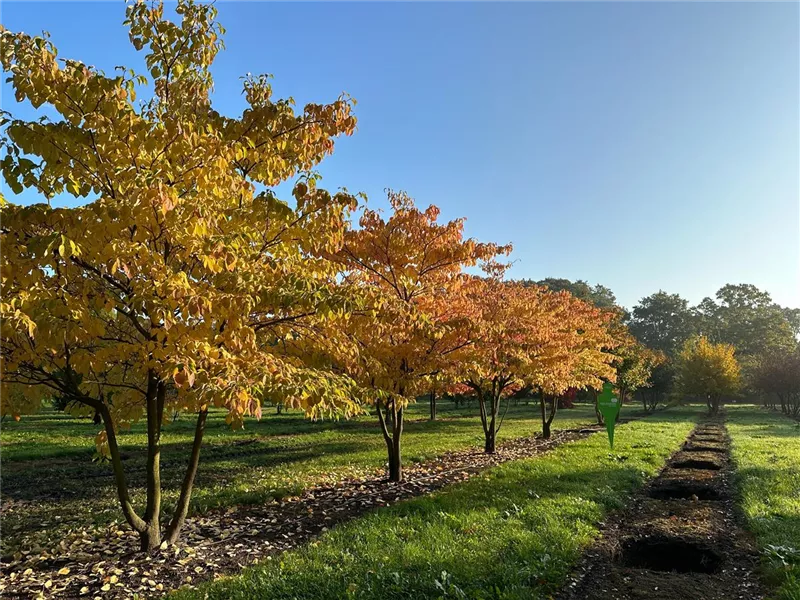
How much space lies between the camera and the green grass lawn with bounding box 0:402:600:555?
8133mm

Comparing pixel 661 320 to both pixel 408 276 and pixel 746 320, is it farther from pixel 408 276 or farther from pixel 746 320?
pixel 408 276

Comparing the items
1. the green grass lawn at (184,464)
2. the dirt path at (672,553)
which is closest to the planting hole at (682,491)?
the dirt path at (672,553)

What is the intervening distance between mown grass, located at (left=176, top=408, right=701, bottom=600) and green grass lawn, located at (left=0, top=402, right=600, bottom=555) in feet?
10.7

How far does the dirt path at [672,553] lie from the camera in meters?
4.87

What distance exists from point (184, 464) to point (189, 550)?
8295mm

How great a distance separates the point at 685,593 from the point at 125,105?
7434mm

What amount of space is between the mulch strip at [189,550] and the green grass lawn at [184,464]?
0.72m

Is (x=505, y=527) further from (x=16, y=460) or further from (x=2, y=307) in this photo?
(x=16, y=460)

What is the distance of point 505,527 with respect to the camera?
6266 mm

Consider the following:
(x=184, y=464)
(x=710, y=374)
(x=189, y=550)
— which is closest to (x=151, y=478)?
(x=189, y=550)

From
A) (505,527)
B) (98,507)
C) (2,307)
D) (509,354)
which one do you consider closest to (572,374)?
(509,354)

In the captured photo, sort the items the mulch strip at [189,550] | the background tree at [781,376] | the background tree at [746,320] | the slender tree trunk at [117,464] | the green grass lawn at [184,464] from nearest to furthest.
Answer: the mulch strip at [189,550], the slender tree trunk at [117,464], the green grass lawn at [184,464], the background tree at [781,376], the background tree at [746,320]

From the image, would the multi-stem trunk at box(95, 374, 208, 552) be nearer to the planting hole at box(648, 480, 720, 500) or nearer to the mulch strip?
the mulch strip

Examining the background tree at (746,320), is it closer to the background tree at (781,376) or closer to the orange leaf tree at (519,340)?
the background tree at (781,376)
